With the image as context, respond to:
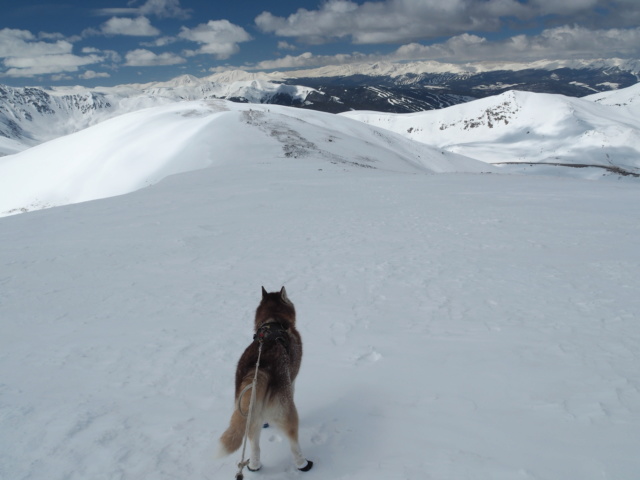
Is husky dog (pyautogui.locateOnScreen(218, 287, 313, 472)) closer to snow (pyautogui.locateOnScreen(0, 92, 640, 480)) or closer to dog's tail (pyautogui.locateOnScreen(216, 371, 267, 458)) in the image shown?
dog's tail (pyautogui.locateOnScreen(216, 371, 267, 458))

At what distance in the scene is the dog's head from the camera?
4072mm

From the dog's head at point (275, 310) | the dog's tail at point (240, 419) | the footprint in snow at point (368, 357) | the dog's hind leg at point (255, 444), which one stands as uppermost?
the dog's head at point (275, 310)

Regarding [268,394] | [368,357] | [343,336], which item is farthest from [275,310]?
[343,336]

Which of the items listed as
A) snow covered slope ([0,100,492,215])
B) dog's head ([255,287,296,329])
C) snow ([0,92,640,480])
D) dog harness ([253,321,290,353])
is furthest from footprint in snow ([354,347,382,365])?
snow covered slope ([0,100,492,215])

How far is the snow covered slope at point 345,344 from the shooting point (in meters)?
3.60

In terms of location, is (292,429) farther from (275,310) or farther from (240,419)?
(275,310)

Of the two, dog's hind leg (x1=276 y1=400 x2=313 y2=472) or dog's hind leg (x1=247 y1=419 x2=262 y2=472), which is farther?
dog's hind leg (x1=276 y1=400 x2=313 y2=472)

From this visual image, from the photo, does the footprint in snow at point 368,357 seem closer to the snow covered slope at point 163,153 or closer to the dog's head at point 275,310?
the dog's head at point 275,310

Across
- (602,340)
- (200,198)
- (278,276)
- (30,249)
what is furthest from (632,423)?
(200,198)

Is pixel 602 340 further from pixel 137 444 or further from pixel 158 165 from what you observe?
pixel 158 165

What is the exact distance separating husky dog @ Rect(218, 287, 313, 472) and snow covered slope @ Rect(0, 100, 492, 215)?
1192 inches

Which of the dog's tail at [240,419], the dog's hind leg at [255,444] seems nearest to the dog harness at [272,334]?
the dog's tail at [240,419]

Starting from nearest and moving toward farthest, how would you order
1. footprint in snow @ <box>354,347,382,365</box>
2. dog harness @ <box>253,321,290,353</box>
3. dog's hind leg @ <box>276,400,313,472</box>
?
dog's hind leg @ <box>276,400,313,472</box> → dog harness @ <box>253,321,290,353</box> → footprint in snow @ <box>354,347,382,365</box>

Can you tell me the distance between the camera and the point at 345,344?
18.8 ft
